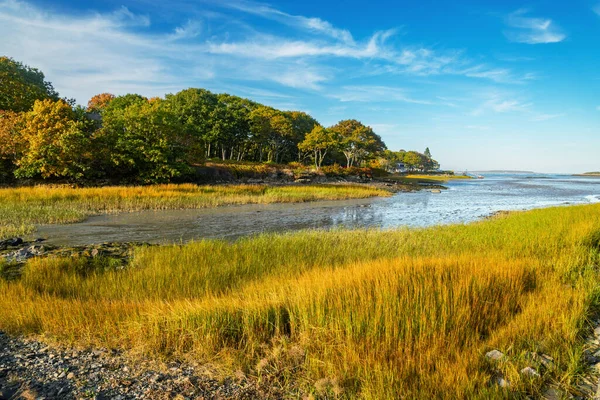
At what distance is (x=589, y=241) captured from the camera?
10172mm

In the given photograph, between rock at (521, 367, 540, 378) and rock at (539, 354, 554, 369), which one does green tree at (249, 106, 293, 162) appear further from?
rock at (521, 367, 540, 378)

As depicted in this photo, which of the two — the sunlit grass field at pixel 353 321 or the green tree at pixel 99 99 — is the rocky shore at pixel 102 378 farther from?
the green tree at pixel 99 99

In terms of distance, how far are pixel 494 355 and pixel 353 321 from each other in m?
1.76

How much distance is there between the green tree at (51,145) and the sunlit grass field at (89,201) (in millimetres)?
3846

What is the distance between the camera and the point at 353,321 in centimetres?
469

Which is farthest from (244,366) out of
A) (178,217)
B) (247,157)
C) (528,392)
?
(247,157)

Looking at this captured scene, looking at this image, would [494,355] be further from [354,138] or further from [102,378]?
[354,138]

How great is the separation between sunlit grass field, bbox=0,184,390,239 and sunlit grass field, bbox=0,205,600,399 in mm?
12447

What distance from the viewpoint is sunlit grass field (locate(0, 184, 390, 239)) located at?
→ 18.6 m

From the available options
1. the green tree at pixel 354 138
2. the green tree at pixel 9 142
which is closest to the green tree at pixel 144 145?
the green tree at pixel 9 142

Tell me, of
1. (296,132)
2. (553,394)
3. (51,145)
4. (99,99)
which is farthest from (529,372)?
(99,99)

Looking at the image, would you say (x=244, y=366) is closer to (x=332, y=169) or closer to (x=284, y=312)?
(x=284, y=312)

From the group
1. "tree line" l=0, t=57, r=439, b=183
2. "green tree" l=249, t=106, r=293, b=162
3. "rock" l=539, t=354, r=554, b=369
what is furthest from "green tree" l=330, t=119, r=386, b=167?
"rock" l=539, t=354, r=554, b=369

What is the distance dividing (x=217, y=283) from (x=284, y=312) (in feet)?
8.74
